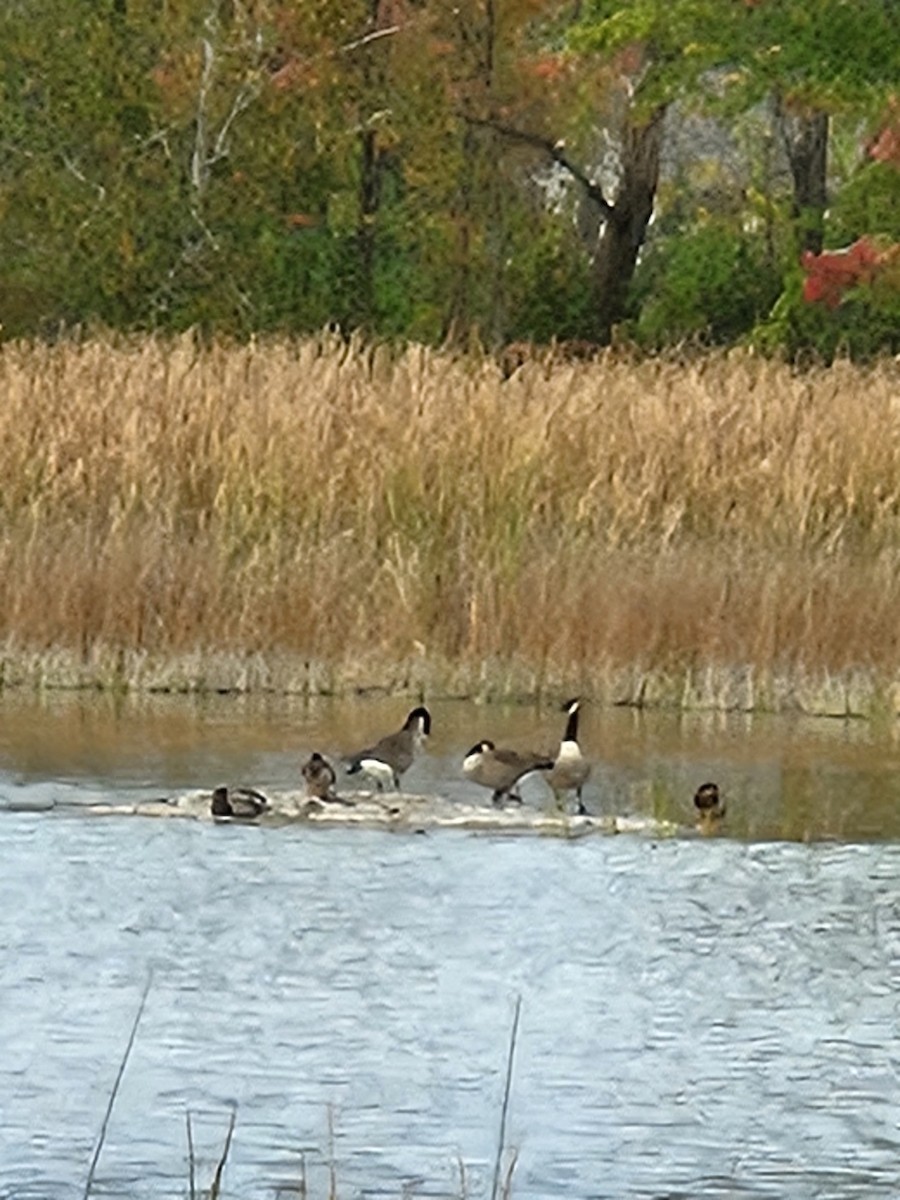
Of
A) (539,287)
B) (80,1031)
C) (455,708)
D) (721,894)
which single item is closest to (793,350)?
(539,287)

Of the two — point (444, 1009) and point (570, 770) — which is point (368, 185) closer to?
point (570, 770)

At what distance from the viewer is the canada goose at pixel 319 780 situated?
11.4 metres

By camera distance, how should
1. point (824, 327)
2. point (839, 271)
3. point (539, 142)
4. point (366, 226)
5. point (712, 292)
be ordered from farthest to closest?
point (712, 292) < point (366, 226) < point (539, 142) < point (824, 327) < point (839, 271)

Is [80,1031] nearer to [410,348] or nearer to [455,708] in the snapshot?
[455,708]

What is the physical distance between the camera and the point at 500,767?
11.7 m

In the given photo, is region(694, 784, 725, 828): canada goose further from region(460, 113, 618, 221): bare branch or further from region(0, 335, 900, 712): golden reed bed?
region(460, 113, 618, 221): bare branch

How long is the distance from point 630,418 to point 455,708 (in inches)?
113

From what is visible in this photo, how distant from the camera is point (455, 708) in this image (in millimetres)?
13969

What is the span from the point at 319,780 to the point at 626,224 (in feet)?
69.6

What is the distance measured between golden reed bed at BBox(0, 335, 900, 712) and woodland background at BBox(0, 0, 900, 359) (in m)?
9.62

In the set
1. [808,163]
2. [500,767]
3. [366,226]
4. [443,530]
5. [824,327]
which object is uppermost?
[808,163]

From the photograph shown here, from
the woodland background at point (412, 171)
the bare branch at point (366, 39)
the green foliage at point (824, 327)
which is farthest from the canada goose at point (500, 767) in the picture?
the bare branch at point (366, 39)

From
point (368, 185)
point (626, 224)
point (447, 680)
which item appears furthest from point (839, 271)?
point (447, 680)

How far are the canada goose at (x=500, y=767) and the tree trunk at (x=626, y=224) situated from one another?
62.3 feet
